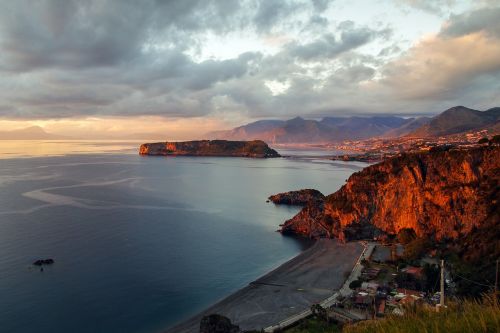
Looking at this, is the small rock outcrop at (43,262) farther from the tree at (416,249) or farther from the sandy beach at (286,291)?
the tree at (416,249)

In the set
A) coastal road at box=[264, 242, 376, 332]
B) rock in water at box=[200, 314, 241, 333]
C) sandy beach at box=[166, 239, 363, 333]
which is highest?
rock in water at box=[200, 314, 241, 333]

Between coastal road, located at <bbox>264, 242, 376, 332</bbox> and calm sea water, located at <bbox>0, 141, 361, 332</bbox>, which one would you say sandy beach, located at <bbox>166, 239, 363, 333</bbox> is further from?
calm sea water, located at <bbox>0, 141, 361, 332</bbox>

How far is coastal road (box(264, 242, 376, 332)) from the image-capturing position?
101 feet

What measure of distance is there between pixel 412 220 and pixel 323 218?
14173 mm

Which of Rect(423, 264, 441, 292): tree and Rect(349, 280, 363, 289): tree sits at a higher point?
Rect(423, 264, 441, 292): tree

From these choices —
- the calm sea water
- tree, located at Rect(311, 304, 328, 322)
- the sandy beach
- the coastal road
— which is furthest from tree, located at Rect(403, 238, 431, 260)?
tree, located at Rect(311, 304, 328, 322)

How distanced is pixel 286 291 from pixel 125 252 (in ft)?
77.0

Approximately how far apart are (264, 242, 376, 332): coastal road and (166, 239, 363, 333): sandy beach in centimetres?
70

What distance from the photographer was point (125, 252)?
51.4m

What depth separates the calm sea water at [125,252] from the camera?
35.2 meters

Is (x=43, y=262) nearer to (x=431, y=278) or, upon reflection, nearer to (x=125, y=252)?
(x=125, y=252)

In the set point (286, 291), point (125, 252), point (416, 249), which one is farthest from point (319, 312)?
point (125, 252)

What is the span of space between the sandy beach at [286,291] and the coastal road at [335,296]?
0.70 meters

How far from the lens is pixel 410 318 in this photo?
6492 mm
